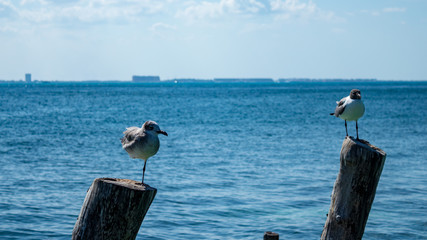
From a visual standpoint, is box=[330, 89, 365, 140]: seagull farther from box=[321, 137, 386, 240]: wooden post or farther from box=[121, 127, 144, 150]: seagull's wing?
box=[121, 127, 144, 150]: seagull's wing

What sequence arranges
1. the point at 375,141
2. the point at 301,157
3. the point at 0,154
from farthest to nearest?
the point at 375,141, the point at 0,154, the point at 301,157

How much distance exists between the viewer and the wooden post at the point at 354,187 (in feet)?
21.9

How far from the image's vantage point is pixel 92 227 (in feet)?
18.5

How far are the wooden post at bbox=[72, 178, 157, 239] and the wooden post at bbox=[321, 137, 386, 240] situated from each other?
259 cm

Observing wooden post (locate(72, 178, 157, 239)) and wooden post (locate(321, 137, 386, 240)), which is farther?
wooden post (locate(321, 137, 386, 240))

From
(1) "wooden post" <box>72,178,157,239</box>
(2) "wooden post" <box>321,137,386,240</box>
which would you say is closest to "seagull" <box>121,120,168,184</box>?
(1) "wooden post" <box>72,178,157,239</box>

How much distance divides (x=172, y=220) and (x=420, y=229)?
6551 millimetres

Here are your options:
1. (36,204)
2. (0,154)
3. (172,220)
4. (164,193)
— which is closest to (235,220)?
(172,220)

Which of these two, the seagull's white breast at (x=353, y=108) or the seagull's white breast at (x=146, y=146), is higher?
the seagull's white breast at (x=353, y=108)

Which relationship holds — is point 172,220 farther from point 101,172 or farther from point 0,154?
point 0,154

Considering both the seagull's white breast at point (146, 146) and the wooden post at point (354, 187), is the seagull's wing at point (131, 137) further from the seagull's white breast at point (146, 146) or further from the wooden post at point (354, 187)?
the wooden post at point (354, 187)

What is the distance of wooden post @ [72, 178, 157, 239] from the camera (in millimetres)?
5570

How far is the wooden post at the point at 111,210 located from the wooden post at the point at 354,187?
8.50 ft

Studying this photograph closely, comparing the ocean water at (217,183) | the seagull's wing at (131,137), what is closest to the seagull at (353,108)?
the seagull's wing at (131,137)
